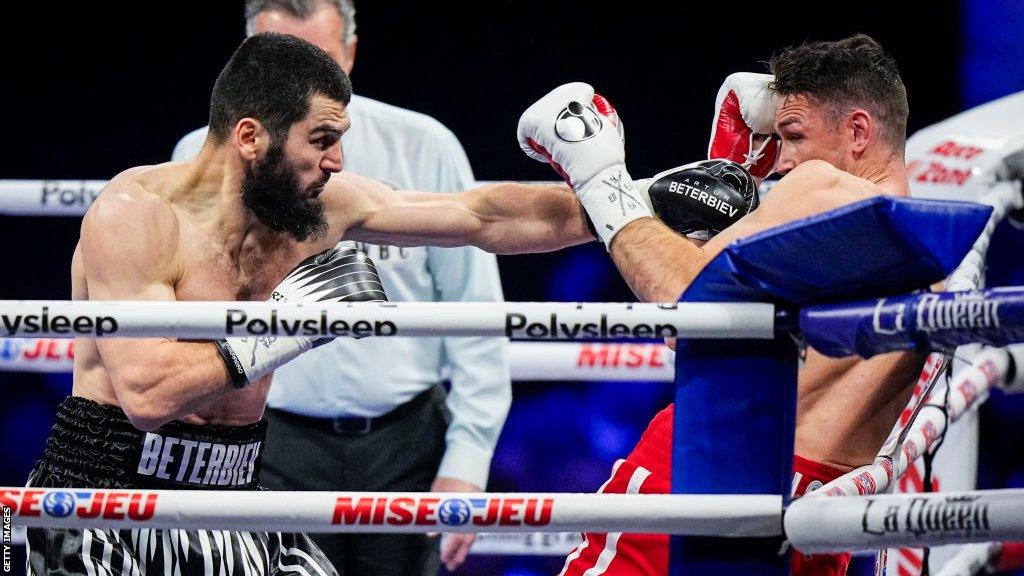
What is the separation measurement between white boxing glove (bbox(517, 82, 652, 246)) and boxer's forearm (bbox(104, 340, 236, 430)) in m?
0.52

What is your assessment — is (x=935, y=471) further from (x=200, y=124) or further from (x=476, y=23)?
(x=200, y=124)

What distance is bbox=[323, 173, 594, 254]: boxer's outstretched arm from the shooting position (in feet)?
6.30

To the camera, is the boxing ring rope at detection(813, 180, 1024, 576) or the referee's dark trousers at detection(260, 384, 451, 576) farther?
the referee's dark trousers at detection(260, 384, 451, 576)

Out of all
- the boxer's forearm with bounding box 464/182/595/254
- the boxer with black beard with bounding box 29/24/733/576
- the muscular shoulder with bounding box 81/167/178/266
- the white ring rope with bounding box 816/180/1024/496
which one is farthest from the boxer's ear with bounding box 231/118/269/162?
the white ring rope with bounding box 816/180/1024/496

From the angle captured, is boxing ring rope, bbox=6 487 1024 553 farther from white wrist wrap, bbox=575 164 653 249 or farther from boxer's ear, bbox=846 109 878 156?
boxer's ear, bbox=846 109 878 156

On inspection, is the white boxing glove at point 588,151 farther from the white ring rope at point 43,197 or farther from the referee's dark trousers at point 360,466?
the white ring rope at point 43,197

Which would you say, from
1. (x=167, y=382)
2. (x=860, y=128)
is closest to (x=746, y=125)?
(x=860, y=128)

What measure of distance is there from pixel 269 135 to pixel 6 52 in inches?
81.2

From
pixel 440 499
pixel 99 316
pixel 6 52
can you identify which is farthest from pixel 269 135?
pixel 6 52

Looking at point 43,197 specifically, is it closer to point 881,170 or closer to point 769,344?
point 881,170

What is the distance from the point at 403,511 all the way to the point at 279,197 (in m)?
0.81

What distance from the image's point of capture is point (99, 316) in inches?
45.1

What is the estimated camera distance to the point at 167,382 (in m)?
1.58

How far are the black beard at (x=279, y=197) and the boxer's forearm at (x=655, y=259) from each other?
52 cm
